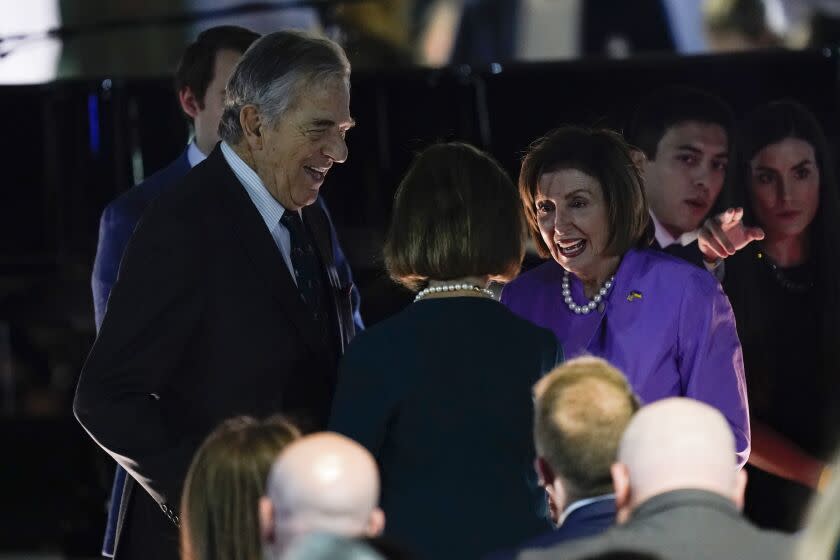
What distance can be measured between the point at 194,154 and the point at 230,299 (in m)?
0.94

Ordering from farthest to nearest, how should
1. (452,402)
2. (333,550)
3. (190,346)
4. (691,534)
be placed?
(190,346) < (452,402) < (691,534) < (333,550)

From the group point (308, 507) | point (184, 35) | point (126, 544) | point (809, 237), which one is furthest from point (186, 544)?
point (184, 35)

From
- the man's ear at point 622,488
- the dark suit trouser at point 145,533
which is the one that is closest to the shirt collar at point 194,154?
the dark suit trouser at point 145,533

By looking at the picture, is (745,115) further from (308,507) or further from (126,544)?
(308,507)

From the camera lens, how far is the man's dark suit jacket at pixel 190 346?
3033mm

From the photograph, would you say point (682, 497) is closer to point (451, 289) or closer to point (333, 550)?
point (333, 550)

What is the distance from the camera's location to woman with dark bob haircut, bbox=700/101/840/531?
4113mm

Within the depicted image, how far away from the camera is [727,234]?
3734 mm

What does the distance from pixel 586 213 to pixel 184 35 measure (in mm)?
4748

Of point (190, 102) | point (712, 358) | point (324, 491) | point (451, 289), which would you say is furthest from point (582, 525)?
point (190, 102)

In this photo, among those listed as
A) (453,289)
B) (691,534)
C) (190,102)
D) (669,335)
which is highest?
(190,102)

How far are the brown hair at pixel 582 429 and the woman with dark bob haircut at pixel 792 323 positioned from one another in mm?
1692

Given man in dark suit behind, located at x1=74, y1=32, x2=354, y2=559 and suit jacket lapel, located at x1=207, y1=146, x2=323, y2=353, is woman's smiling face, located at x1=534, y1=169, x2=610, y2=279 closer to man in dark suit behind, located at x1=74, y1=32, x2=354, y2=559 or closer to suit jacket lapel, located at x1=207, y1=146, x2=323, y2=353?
man in dark suit behind, located at x1=74, y1=32, x2=354, y2=559

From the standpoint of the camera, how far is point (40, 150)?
543 cm
